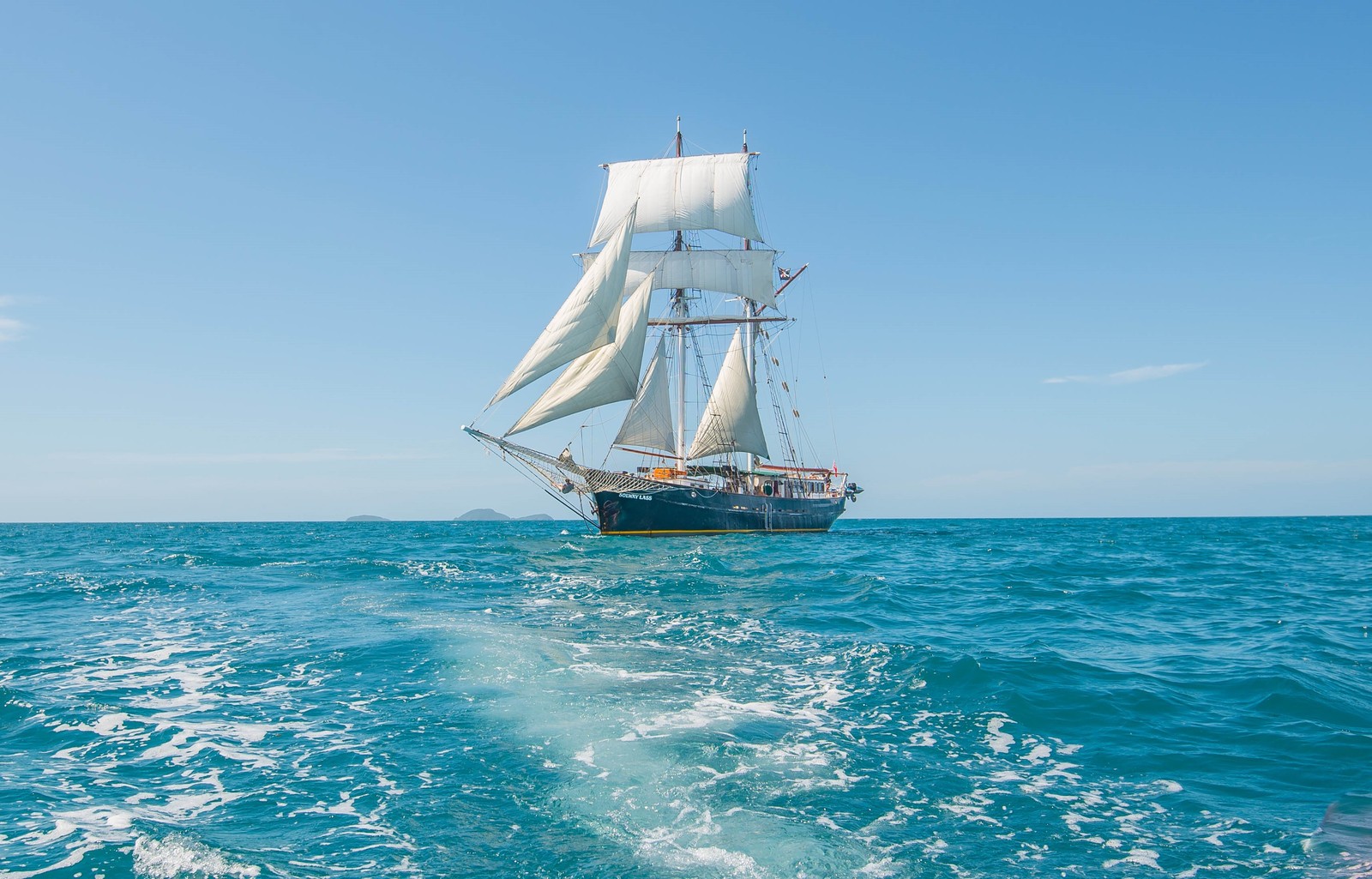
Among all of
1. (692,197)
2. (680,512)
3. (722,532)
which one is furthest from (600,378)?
(692,197)

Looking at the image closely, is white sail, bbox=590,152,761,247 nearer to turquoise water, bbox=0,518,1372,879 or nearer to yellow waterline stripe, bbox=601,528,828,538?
yellow waterline stripe, bbox=601,528,828,538

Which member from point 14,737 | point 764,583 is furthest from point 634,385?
point 14,737

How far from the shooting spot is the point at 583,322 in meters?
47.6

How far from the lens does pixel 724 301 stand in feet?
240

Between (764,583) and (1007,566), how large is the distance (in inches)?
566

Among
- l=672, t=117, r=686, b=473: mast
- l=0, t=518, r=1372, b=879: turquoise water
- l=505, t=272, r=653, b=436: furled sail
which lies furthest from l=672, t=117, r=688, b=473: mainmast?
l=0, t=518, r=1372, b=879: turquoise water

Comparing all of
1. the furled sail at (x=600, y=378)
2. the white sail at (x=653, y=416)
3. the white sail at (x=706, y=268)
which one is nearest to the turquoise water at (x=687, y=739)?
the furled sail at (x=600, y=378)

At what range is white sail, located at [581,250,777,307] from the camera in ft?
234

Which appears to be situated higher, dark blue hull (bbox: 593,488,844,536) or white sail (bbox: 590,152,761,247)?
white sail (bbox: 590,152,761,247)

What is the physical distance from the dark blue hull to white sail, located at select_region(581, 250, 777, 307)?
20.2 m

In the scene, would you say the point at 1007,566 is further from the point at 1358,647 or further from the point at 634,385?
the point at 634,385

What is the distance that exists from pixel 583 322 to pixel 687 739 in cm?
3976

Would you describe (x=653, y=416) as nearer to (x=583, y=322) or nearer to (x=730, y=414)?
(x=730, y=414)

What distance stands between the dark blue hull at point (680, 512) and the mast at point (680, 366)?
5.22m
